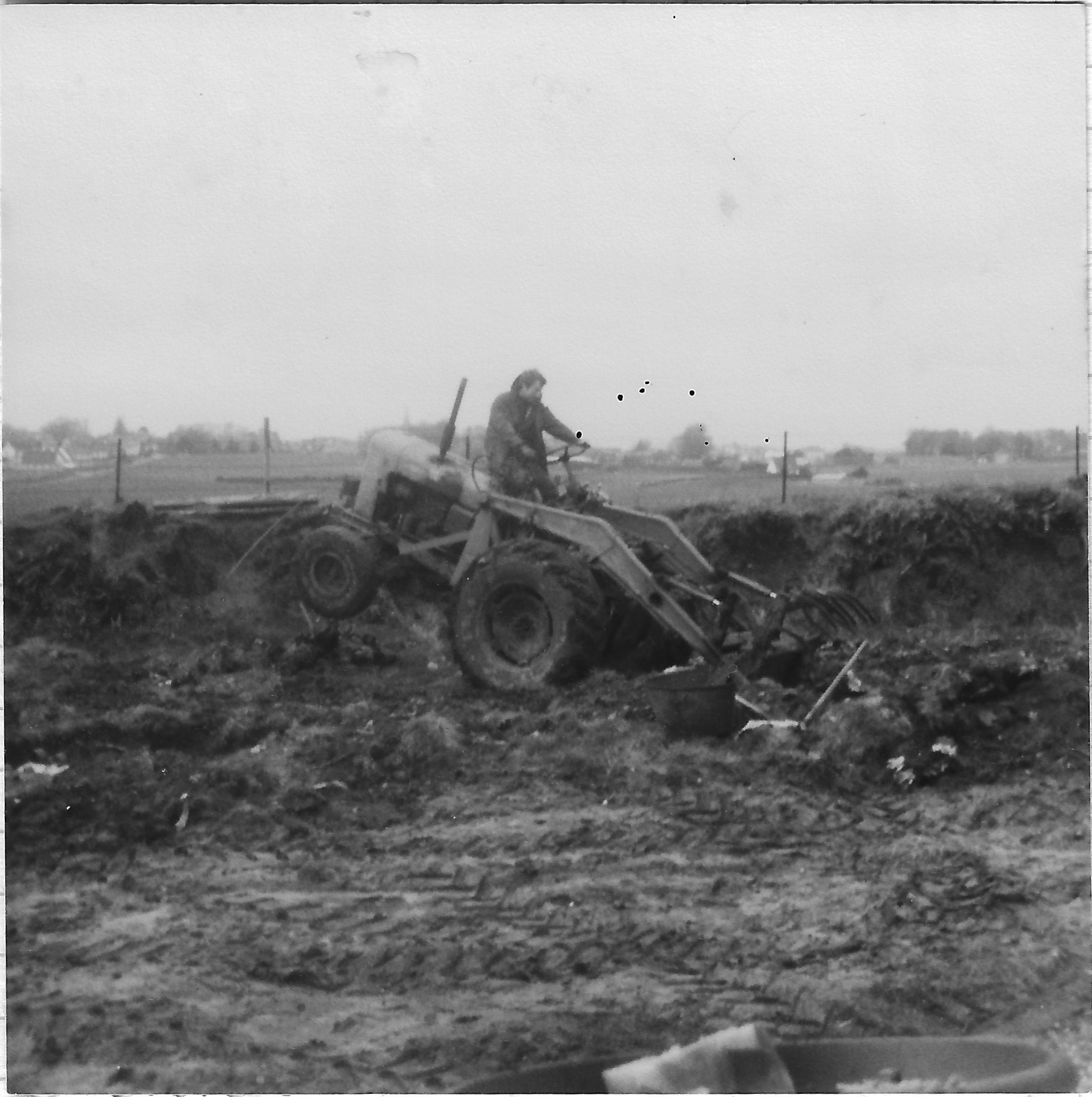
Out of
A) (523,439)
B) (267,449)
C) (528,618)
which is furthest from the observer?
(528,618)

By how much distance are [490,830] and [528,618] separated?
920 mm

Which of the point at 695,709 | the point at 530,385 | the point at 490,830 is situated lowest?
the point at 490,830

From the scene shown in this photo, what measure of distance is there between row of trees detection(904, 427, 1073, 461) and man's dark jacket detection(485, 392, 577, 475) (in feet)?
4.07

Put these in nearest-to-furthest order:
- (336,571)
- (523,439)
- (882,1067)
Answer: (882,1067)
(523,439)
(336,571)

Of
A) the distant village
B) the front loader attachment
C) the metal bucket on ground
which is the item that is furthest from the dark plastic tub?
the distant village

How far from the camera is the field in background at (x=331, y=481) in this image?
16.2 ft

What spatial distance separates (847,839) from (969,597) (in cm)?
114

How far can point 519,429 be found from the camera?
16.5ft

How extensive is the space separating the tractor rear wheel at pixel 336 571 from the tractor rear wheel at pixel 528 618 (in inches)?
14.1

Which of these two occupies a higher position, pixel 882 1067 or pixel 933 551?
pixel 933 551

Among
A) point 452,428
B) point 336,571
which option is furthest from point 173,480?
point 452,428

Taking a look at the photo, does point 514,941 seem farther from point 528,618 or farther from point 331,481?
point 331,481

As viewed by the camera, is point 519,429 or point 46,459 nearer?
point 46,459

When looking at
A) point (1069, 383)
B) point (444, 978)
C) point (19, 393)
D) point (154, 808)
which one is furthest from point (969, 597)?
point (19, 393)
